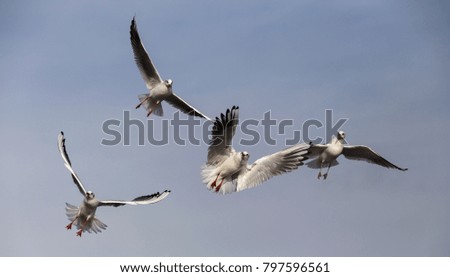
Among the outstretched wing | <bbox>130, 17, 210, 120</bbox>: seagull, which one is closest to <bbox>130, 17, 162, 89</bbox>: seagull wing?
<bbox>130, 17, 210, 120</bbox>: seagull

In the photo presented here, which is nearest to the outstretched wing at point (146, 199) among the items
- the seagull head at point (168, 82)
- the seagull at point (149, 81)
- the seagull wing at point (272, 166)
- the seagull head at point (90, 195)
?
the seagull head at point (90, 195)

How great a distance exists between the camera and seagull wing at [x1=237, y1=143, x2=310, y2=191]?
877 centimetres

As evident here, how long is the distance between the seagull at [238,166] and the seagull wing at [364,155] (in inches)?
60.6

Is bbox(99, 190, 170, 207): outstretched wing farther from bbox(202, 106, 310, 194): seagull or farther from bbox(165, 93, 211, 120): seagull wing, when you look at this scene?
bbox(165, 93, 211, 120): seagull wing

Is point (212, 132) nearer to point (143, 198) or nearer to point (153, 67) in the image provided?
point (143, 198)

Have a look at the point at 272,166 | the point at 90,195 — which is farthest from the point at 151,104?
the point at 272,166

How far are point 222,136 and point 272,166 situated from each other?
66 centimetres

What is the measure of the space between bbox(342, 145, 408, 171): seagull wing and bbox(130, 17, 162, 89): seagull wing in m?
2.74

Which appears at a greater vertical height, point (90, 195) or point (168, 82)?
point (168, 82)

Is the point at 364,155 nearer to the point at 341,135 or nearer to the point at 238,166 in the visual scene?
the point at 341,135

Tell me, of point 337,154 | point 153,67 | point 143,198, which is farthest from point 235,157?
point 153,67

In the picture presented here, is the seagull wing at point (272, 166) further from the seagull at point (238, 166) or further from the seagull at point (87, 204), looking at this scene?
the seagull at point (87, 204)

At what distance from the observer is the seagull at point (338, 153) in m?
10.0

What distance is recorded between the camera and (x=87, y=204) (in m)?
9.56
